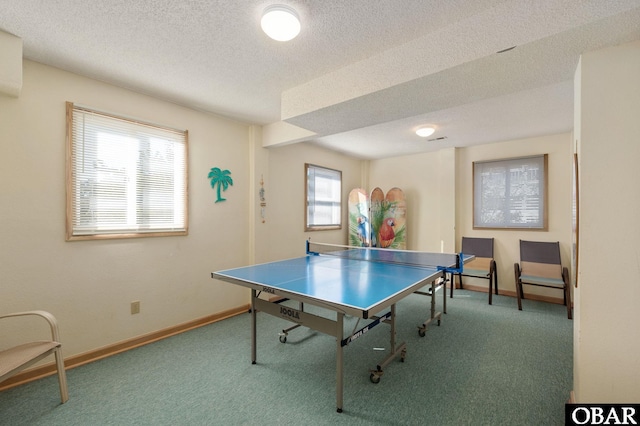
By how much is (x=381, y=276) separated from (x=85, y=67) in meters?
3.01

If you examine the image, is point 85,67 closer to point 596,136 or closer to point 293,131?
point 293,131

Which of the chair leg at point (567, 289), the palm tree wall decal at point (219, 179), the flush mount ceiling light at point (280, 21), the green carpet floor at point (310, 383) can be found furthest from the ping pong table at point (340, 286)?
the chair leg at point (567, 289)

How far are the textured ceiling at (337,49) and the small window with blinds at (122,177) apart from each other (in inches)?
16.7

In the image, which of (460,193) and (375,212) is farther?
(375,212)

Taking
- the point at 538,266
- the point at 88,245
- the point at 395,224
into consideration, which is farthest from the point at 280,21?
the point at 538,266

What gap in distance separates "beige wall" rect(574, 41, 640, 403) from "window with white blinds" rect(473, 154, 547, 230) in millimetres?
3226

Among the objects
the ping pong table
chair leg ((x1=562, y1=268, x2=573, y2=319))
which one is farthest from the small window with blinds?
chair leg ((x1=562, y1=268, x2=573, y2=319))

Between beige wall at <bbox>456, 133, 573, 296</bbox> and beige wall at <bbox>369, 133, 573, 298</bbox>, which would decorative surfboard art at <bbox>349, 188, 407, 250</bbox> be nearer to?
beige wall at <bbox>369, 133, 573, 298</bbox>

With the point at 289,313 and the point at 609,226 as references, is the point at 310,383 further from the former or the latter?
the point at 609,226

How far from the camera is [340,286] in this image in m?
1.96

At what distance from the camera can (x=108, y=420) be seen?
1732 mm

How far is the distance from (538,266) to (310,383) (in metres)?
3.90

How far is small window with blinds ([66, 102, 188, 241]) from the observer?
2.40m

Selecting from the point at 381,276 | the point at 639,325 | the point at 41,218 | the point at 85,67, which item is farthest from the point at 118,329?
A: the point at 639,325
